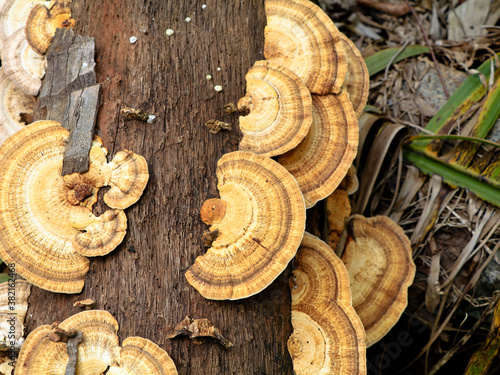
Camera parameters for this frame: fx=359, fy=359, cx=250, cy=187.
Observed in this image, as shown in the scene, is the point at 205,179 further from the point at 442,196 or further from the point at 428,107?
the point at 428,107

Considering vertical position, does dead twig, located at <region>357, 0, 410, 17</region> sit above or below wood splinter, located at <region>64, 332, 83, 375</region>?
above

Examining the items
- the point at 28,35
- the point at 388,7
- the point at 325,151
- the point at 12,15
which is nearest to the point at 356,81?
the point at 325,151

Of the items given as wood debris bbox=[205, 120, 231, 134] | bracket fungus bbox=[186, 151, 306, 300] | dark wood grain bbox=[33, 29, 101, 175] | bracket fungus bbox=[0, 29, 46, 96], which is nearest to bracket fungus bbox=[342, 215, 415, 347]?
bracket fungus bbox=[186, 151, 306, 300]

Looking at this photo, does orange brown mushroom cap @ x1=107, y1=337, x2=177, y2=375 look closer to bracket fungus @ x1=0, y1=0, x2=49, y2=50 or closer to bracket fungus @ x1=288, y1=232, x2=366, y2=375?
bracket fungus @ x1=288, y1=232, x2=366, y2=375

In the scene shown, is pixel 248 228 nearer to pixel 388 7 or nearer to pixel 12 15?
pixel 12 15

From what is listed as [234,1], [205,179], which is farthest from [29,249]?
[234,1]

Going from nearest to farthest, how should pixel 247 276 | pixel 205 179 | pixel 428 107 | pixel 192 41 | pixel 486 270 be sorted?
pixel 247 276
pixel 205 179
pixel 192 41
pixel 486 270
pixel 428 107
